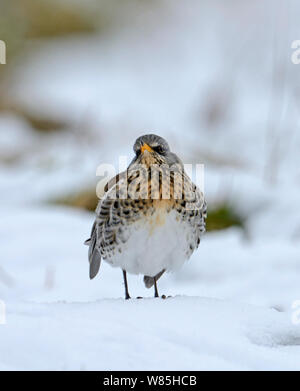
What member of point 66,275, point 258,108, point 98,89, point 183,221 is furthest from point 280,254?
point 98,89

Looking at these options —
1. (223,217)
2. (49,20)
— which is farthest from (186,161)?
(49,20)

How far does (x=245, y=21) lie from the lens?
17.2 m

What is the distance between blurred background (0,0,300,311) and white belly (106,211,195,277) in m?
1.12

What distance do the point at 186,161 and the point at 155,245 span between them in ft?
15.7

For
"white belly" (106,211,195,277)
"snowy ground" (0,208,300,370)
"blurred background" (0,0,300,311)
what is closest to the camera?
"snowy ground" (0,208,300,370)

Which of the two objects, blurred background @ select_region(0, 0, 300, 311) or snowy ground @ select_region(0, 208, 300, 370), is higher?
blurred background @ select_region(0, 0, 300, 311)

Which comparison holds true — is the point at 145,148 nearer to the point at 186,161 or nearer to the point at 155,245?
the point at 155,245

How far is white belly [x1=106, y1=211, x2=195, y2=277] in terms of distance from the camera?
4328mm

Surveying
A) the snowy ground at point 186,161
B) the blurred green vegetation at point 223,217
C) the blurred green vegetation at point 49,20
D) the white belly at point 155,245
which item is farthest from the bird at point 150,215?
the blurred green vegetation at point 49,20

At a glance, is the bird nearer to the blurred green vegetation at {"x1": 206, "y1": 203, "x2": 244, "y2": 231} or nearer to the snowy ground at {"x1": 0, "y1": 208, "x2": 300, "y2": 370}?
the snowy ground at {"x1": 0, "y1": 208, "x2": 300, "y2": 370}

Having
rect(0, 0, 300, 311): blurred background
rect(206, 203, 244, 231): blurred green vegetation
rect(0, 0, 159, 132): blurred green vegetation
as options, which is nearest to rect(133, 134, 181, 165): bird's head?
rect(0, 0, 300, 311): blurred background

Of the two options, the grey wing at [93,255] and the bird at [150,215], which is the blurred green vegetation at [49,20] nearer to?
the grey wing at [93,255]
